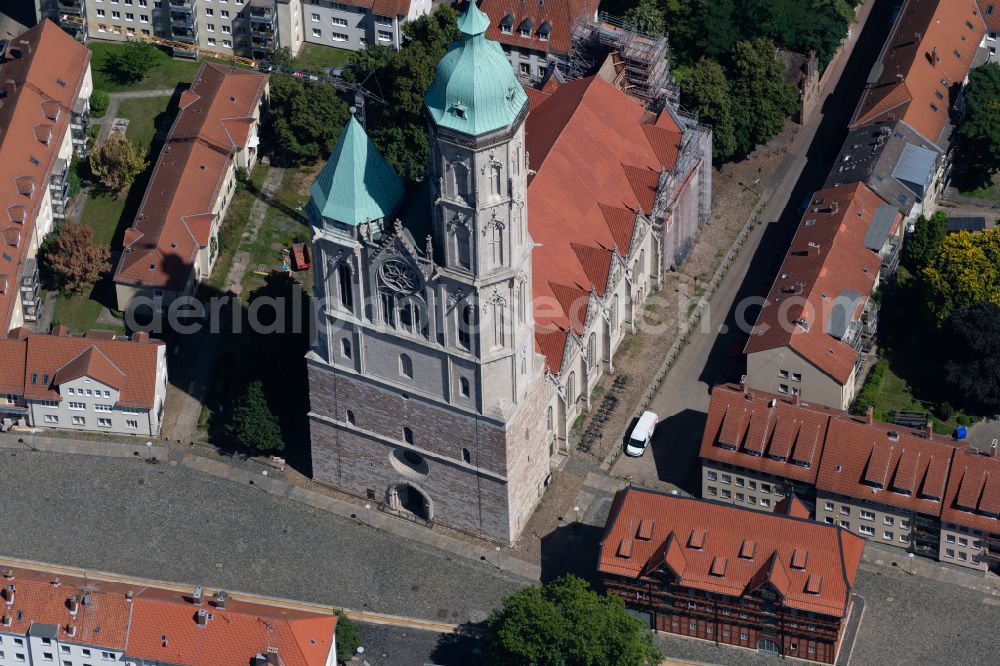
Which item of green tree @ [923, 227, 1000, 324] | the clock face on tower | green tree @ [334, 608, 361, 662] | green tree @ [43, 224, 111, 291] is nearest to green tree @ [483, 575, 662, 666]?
green tree @ [334, 608, 361, 662]

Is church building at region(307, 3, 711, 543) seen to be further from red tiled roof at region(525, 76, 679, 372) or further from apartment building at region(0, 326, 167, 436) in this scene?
apartment building at region(0, 326, 167, 436)

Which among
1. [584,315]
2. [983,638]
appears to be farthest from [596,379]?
[983,638]

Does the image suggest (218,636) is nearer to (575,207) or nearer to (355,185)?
(355,185)

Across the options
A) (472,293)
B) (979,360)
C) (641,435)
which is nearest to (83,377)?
(472,293)

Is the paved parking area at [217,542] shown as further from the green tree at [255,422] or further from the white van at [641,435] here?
the white van at [641,435]

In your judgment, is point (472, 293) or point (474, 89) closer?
point (474, 89)

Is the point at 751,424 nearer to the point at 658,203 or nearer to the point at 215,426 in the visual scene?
the point at 658,203
